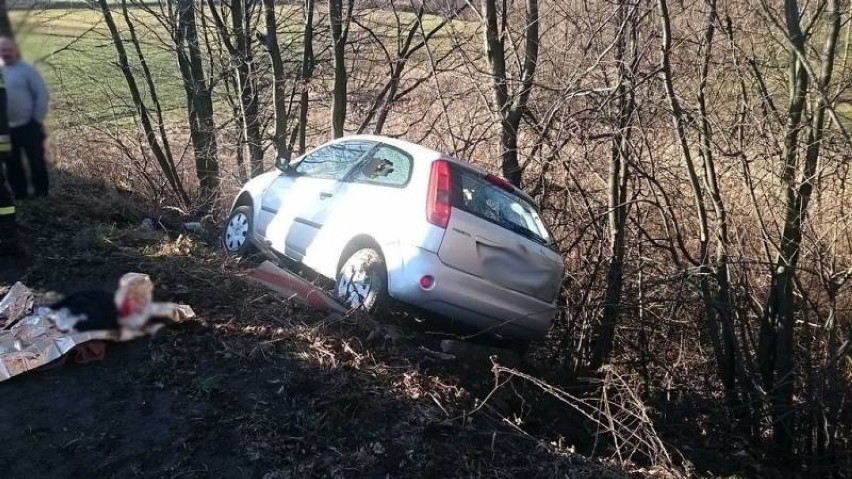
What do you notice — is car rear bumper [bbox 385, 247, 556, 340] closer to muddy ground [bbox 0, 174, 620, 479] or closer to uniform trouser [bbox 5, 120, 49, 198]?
muddy ground [bbox 0, 174, 620, 479]

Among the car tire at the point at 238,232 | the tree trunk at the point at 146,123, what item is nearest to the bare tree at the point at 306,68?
the tree trunk at the point at 146,123

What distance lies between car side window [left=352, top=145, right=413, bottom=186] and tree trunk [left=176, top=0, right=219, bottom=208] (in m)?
6.26

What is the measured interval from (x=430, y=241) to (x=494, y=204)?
780mm

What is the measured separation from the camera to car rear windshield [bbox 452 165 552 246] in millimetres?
5750

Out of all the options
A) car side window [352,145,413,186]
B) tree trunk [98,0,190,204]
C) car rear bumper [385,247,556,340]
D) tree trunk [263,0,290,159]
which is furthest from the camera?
tree trunk [98,0,190,204]

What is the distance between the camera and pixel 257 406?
4086mm

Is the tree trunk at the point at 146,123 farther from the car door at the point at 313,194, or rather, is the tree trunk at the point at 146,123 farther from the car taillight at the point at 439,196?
the car taillight at the point at 439,196

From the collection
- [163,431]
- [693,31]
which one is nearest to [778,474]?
[693,31]

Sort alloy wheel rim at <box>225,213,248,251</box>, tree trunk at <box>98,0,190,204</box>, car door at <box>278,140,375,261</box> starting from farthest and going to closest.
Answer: tree trunk at <box>98,0,190,204</box>
alloy wheel rim at <box>225,213,248,251</box>
car door at <box>278,140,375,261</box>

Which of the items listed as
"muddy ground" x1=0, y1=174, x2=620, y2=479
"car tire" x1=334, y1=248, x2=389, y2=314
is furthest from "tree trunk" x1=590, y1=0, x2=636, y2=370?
"muddy ground" x1=0, y1=174, x2=620, y2=479

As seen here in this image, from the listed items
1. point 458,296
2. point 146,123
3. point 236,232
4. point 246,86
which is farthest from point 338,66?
point 458,296

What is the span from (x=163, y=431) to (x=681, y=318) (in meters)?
5.34

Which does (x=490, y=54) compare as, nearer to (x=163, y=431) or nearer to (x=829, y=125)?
(x=829, y=125)

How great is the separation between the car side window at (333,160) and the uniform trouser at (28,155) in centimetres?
247
